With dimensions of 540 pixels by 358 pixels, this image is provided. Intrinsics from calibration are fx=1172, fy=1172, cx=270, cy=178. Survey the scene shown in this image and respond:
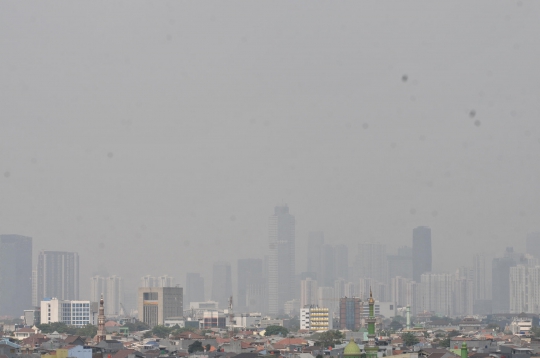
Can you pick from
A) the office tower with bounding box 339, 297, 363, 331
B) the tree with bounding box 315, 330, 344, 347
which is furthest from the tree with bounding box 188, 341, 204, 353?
the office tower with bounding box 339, 297, 363, 331

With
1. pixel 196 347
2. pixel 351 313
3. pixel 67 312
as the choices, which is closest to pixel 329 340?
pixel 196 347

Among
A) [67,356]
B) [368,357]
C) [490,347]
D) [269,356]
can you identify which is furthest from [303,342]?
[368,357]

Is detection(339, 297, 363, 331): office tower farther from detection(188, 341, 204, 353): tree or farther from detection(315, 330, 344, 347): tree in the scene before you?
detection(188, 341, 204, 353): tree

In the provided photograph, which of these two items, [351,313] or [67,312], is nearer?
[67,312]

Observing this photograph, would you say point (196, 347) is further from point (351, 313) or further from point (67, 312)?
point (67, 312)

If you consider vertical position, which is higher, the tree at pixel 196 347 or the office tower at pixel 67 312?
the tree at pixel 196 347

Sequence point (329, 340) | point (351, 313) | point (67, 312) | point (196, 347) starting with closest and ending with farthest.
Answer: point (196, 347), point (329, 340), point (67, 312), point (351, 313)

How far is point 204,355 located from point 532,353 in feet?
59.9

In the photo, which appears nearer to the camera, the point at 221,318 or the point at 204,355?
the point at 204,355

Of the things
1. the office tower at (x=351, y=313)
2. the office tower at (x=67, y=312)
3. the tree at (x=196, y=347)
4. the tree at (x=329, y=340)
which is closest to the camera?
the tree at (x=196, y=347)

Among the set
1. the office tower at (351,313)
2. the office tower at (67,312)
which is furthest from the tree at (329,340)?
the office tower at (67,312)

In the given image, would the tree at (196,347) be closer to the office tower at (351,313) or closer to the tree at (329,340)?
the tree at (329,340)

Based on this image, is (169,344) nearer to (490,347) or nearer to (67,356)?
(490,347)

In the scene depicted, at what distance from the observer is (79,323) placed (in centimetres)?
18250
